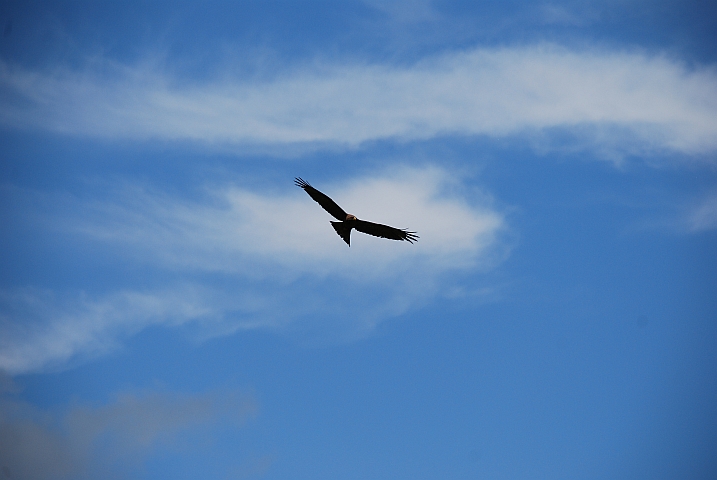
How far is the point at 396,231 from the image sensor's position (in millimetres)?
42406

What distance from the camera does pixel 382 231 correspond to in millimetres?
42750

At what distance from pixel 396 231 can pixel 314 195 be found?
3.72m

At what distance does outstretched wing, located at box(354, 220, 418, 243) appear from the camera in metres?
42.3

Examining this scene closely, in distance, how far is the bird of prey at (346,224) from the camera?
4206 cm

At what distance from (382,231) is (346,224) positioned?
160 centimetres

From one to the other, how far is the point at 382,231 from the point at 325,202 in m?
2.73

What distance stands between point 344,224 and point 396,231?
2.18 metres

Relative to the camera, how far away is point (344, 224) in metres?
42.3

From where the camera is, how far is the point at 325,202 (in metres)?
42.1

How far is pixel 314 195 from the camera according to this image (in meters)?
42.2

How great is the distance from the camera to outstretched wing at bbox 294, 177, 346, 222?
4194 centimetres

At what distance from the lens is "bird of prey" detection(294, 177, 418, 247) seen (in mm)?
42062

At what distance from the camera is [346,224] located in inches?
1665

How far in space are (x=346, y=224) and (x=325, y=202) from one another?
1266mm
